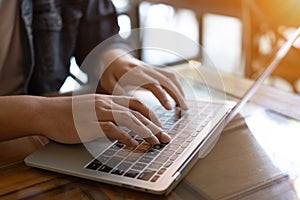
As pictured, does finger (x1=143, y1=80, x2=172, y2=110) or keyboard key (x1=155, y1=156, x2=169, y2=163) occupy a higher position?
finger (x1=143, y1=80, x2=172, y2=110)

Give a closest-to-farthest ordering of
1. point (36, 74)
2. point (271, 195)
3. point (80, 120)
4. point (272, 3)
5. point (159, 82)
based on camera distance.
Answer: point (271, 195), point (80, 120), point (159, 82), point (36, 74), point (272, 3)

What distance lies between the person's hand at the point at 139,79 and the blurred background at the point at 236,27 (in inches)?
23.2

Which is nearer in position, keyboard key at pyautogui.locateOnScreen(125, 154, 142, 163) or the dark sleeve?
keyboard key at pyautogui.locateOnScreen(125, 154, 142, 163)

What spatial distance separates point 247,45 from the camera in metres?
2.73

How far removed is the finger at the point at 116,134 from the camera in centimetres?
70

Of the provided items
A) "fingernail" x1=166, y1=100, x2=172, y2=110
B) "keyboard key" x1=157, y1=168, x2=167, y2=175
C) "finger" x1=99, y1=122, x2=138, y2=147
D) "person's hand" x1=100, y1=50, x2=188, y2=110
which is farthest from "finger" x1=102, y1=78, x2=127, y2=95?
"keyboard key" x1=157, y1=168, x2=167, y2=175

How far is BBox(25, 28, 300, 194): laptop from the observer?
2.03 feet

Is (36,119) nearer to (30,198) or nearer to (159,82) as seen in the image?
(30,198)

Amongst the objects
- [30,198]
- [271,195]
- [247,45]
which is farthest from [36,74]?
[247,45]

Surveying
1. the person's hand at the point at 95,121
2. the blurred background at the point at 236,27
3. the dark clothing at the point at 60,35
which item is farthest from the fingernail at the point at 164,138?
the blurred background at the point at 236,27

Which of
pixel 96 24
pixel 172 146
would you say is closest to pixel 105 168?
pixel 172 146

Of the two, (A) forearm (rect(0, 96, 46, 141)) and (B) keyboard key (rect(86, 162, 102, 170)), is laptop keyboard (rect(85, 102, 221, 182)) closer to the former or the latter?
(B) keyboard key (rect(86, 162, 102, 170))

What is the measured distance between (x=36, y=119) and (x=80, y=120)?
8cm

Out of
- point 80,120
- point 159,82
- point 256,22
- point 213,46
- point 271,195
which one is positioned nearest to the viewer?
point 271,195
